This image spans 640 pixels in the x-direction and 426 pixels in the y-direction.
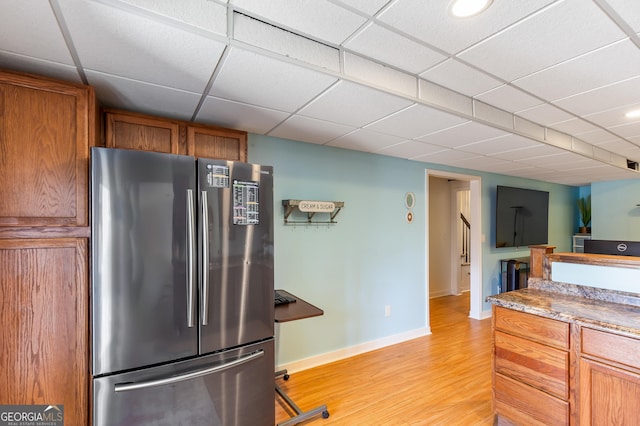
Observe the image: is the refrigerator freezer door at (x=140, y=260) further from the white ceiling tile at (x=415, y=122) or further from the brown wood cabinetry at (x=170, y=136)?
the white ceiling tile at (x=415, y=122)

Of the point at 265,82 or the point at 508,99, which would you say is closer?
the point at 265,82

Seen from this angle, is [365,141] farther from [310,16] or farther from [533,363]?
[533,363]

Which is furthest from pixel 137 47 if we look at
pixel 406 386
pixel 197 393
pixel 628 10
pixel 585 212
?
pixel 585 212

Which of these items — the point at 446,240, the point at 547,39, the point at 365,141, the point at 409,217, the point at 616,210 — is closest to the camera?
the point at 547,39

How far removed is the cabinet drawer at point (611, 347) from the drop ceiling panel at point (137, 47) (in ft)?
8.03

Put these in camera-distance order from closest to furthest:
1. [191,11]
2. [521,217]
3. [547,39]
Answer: [191,11], [547,39], [521,217]

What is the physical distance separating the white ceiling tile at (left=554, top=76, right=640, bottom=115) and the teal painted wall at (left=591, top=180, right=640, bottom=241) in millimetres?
4400

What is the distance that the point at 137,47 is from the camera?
1427 millimetres

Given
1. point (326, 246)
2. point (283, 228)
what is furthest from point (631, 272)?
point (283, 228)

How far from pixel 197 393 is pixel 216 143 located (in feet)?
5.84

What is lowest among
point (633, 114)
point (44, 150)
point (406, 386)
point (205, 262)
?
point (406, 386)

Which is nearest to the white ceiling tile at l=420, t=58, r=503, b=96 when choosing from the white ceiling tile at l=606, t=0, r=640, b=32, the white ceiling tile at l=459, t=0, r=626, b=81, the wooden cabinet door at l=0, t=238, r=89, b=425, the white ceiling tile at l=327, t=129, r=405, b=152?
the white ceiling tile at l=459, t=0, r=626, b=81

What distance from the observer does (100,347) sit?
5.01 feet

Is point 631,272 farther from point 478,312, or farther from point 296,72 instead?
point 478,312
